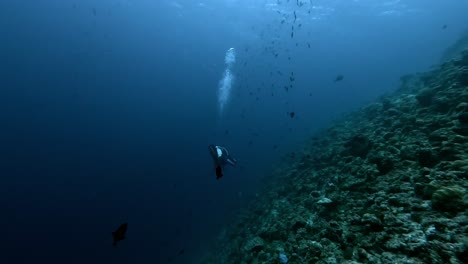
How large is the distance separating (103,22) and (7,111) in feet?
104

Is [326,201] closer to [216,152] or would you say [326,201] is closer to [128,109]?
[216,152]

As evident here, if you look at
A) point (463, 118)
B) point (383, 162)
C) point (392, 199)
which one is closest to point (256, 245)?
point (392, 199)

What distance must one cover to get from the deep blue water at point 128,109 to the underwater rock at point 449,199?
45.0 ft

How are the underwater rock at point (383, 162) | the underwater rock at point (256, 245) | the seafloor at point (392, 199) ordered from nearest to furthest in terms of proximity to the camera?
the seafloor at point (392, 199)
the underwater rock at point (383, 162)
the underwater rock at point (256, 245)

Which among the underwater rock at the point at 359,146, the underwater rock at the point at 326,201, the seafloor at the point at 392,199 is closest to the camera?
the seafloor at the point at 392,199

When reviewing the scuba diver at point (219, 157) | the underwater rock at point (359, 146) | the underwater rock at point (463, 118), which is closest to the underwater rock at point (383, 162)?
the underwater rock at point (359, 146)

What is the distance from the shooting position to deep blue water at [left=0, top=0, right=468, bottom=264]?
33.2 meters

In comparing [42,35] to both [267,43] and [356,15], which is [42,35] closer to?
[267,43]

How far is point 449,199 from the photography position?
417 centimetres

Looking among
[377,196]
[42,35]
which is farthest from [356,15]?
[42,35]

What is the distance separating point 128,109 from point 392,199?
263 feet

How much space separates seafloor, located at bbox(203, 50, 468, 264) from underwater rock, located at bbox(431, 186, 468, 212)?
12 millimetres

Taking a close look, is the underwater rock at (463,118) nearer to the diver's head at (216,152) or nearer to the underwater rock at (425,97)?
the underwater rock at (425,97)

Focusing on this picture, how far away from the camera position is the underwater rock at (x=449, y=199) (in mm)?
4041
